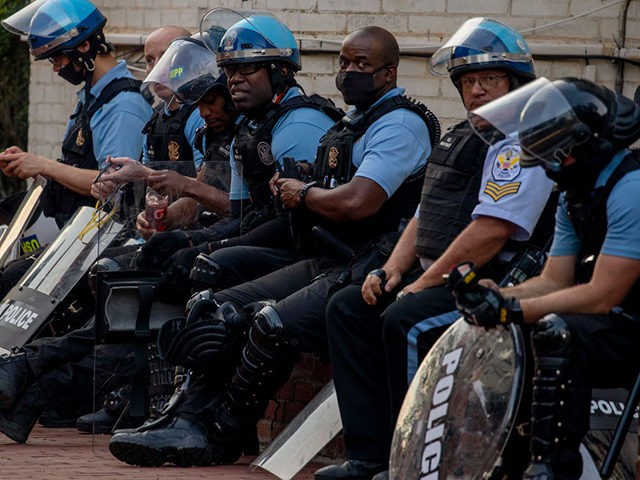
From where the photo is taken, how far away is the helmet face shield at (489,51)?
6.29 meters

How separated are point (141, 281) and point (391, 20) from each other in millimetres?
5253

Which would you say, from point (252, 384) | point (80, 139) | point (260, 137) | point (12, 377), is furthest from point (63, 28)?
point (252, 384)

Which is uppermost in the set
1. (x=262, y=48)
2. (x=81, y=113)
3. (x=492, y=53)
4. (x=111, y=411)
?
(x=492, y=53)

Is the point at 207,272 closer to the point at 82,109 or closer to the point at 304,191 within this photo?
the point at 304,191

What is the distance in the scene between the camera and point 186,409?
22.7 ft

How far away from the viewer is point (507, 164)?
589 centimetres

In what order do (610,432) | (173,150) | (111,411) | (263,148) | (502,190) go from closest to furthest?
(610,432), (502,190), (263,148), (111,411), (173,150)

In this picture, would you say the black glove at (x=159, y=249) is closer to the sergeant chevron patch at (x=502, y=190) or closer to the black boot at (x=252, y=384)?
the black boot at (x=252, y=384)

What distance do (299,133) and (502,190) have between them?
176 cm

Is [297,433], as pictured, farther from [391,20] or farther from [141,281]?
[391,20]

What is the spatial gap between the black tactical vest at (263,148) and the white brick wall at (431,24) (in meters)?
4.54

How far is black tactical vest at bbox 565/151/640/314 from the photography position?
516cm

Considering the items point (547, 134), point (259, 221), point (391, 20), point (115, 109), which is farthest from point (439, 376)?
A: point (391, 20)

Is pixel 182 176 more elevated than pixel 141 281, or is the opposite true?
pixel 182 176
